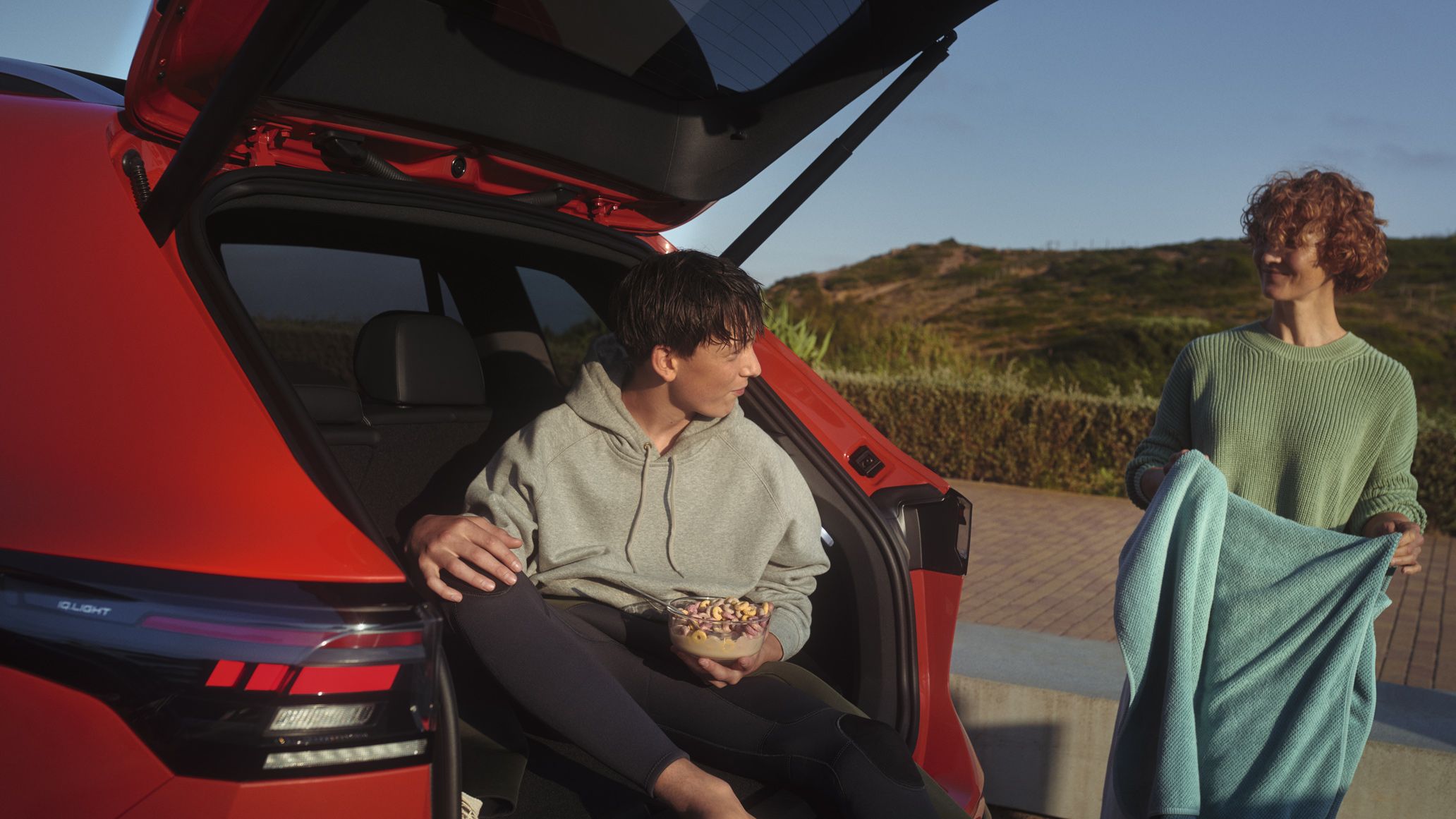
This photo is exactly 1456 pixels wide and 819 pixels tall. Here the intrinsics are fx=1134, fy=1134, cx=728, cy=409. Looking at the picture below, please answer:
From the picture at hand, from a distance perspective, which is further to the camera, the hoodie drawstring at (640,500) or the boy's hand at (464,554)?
the hoodie drawstring at (640,500)

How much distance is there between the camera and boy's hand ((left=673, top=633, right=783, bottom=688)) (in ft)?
6.66

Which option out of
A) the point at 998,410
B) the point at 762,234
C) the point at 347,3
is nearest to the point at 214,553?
the point at 347,3

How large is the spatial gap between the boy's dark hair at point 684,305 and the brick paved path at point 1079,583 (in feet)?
12.4

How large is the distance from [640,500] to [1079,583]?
509 cm

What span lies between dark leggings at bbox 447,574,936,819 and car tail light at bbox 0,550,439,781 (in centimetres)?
61

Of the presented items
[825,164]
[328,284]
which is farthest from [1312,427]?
[328,284]

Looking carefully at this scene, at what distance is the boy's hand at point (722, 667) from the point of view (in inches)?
79.9

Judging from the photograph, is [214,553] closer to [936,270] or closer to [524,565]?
[524,565]

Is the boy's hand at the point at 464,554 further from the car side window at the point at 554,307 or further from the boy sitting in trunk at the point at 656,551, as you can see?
the car side window at the point at 554,307

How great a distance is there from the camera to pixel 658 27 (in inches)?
81.9

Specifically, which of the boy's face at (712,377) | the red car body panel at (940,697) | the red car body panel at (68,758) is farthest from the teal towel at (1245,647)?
the red car body panel at (68,758)

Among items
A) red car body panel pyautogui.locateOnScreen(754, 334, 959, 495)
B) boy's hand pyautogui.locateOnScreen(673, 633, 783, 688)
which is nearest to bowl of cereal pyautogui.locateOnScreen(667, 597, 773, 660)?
boy's hand pyautogui.locateOnScreen(673, 633, 783, 688)

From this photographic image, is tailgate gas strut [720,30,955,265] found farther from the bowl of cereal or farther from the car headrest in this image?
the bowl of cereal

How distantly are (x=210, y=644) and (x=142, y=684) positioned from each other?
0.08 metres
